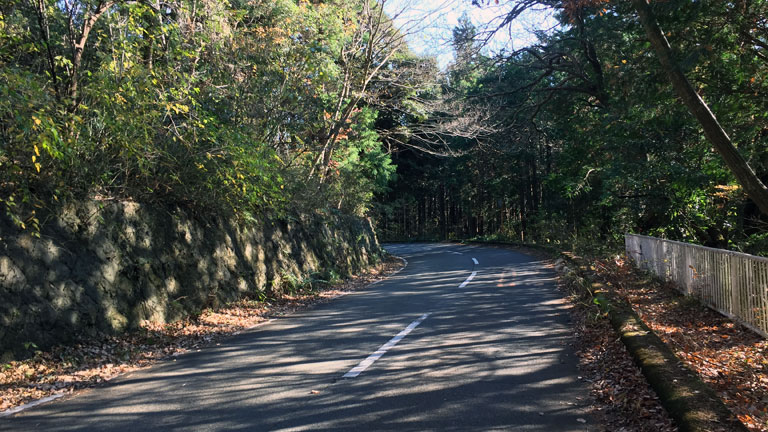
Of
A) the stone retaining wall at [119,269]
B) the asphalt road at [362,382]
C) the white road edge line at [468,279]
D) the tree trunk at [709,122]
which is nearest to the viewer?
the asphalt road at [362,382]

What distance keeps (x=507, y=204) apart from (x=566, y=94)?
26.7m

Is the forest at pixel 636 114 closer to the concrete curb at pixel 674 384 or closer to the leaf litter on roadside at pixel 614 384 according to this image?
the concrete curb at pixel 674 384

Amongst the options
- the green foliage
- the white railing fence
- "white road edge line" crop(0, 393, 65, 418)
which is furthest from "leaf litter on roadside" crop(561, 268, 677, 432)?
the green foliage

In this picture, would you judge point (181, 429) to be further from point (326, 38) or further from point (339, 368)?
point (326, 38)

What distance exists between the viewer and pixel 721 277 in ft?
28.4

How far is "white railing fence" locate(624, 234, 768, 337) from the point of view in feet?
23.9

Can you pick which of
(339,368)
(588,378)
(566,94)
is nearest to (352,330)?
(339,368)

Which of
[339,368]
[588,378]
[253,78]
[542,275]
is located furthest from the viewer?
[542,275]

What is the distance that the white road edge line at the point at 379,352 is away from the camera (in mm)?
6000

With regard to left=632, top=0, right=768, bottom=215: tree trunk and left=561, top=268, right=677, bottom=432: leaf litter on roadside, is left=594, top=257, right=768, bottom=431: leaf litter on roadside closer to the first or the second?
left=561, top=268, right=677, bottom=432: leaf litter on roadside

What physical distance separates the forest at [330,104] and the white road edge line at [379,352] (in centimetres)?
424

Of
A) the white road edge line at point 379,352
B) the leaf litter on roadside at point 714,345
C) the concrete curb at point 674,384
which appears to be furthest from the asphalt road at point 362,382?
the leaf litter on roadside at point 714,345

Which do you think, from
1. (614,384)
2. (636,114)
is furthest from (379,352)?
(636,114)

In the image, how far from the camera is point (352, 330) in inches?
333
